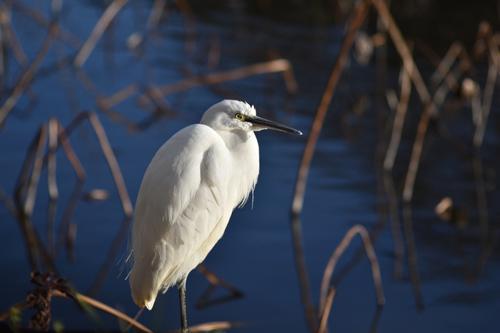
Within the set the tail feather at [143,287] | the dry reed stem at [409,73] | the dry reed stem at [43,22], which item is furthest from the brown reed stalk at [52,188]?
the tail feather at [143,287]

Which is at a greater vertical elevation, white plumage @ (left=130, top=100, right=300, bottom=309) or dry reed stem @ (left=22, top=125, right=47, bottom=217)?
white plumage @ (left=130, top=100, right=300, bottom=309)

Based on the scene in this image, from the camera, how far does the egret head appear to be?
211 cm

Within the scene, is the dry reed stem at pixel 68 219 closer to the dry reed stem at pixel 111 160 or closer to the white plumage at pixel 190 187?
the dry reed stem at pixel 111 160

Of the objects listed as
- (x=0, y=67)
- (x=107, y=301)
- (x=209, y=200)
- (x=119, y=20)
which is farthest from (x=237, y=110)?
(x=119, y=20)

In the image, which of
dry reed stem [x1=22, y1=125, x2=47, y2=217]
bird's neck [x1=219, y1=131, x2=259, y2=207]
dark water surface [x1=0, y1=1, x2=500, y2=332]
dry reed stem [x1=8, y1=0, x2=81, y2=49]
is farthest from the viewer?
dry reed stem [x1=8, y1=0, x2=81, y2=49]

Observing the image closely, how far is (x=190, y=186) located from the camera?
7.23 feet

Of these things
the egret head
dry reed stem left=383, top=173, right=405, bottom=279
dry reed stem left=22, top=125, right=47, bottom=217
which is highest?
the egret head

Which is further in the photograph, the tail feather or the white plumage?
the tail feather

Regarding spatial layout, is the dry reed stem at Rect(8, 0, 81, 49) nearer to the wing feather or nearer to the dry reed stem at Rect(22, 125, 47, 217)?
the dry reed stem at Rect(22, 125, 47, 217)

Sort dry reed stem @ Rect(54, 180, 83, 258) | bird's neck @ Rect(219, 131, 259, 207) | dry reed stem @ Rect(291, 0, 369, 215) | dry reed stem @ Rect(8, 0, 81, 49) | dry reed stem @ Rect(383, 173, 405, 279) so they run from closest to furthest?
bird's neck @ Rect(219, 131, 259, 207), dry reed stem @ Rect(291, 0, 369, 215), dry reed stem @ Rect(54, 180, 83, 258), dry reed stem @ Rect(383, 173, 405, 279), dry reed stem @ Rect(8, 0, 81, 49)

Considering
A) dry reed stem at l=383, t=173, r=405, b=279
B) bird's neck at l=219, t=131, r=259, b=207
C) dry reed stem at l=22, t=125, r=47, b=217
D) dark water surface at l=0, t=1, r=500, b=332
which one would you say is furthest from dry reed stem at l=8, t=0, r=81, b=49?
bird's neck at l=219, t=131, r=259, b=207

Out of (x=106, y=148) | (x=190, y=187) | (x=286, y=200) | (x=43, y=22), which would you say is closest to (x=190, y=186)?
(x=190, y=187)

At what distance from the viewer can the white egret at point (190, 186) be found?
213cm

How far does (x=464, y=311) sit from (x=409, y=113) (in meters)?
2.99
